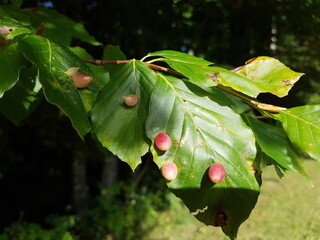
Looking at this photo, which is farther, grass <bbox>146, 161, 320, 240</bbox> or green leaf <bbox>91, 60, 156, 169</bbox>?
grass <bbox>146, 161, 320, 240</bbox>

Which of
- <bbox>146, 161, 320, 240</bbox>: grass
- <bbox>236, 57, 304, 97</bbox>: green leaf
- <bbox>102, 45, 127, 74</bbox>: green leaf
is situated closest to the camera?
<bbox>236, 57, 304, 97</bbox>: green leaf

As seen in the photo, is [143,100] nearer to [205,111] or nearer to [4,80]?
[205,111]

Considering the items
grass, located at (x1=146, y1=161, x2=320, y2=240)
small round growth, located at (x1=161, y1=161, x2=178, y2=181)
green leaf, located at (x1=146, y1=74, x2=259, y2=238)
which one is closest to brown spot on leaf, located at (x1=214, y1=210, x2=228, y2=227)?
green leaf, located at (x1=146, y1=74, x2=259, y2=238)

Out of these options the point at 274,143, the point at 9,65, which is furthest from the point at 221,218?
the point at 9,65

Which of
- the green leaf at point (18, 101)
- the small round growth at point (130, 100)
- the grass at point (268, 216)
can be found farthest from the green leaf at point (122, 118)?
the grass at point (268, 216)

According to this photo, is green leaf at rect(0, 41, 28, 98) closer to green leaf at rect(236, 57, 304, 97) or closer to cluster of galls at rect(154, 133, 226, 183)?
cluster of galls at rect(154, 133, 226, 183)

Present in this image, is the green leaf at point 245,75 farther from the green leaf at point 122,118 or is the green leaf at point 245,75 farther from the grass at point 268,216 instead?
the grass at point 268,216

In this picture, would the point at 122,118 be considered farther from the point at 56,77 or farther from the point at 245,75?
the point at 245,75
